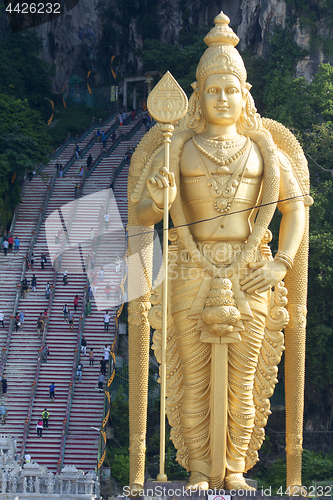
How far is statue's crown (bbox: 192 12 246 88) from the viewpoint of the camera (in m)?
13.5

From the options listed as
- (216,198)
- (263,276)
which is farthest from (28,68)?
(263,276)

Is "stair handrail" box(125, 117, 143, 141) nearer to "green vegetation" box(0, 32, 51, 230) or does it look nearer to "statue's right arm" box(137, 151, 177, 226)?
"green vegetation" box(0, 32, 51, 230)

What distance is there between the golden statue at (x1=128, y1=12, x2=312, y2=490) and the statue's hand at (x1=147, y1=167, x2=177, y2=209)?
0.66ft

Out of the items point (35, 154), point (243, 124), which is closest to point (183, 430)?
point (243, 124)

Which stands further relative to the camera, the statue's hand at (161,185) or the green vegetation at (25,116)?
the green vegetation at (25,116)

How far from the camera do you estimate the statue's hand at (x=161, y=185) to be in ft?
41.6

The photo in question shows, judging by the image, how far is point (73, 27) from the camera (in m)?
47.2

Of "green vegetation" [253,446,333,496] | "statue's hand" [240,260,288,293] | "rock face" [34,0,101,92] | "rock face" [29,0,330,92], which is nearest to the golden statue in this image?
"statue's hand" [240,260,288,293]

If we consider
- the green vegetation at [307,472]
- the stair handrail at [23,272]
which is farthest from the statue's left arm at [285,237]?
the stair handrail at [23,272]

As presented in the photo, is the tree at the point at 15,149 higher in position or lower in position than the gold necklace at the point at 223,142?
lower

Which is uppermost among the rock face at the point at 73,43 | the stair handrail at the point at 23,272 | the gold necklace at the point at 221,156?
the rock face at the point at 73,43

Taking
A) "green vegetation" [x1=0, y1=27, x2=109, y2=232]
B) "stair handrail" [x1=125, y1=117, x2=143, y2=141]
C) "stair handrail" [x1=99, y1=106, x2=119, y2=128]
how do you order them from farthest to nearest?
"stair handrail" [x1=99, y1=106, x2=119, y2=128], "stair handrail" [x1=125, y1=117, x2=143, y2=141], "green vegetation" [x1=0, y1=27, x2=109, y2=232]

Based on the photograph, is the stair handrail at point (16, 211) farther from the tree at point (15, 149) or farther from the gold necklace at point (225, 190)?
the gold necklace at point (225, 190)

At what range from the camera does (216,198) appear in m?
13.4
